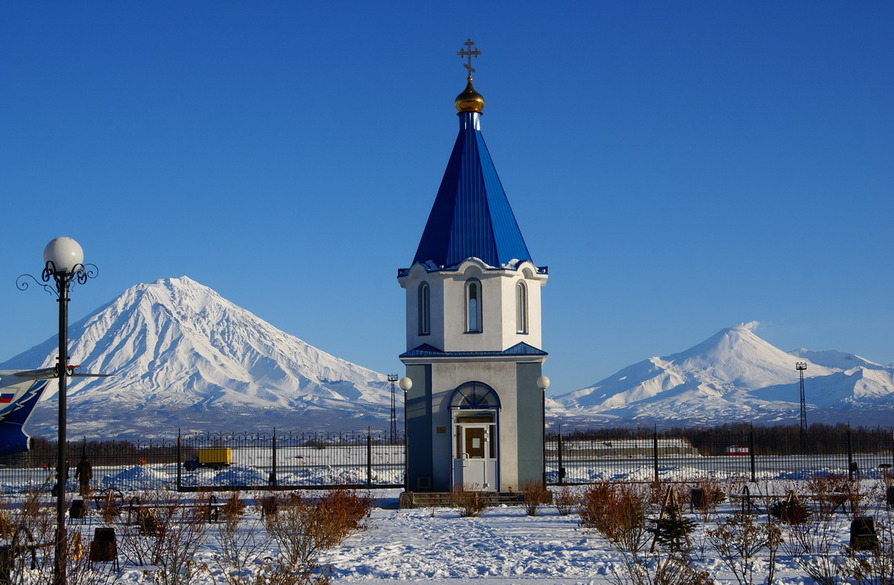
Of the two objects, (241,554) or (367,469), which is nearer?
(241,554)

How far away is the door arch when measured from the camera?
22.0 m

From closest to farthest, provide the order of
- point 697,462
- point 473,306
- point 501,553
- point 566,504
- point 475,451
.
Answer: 1. point 501,553
2. point 566,504
3. point 475,451
4. point 473,306
5. point 697,462

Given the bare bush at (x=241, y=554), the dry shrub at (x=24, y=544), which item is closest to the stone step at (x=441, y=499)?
the bare bush at (x=241, y=554)

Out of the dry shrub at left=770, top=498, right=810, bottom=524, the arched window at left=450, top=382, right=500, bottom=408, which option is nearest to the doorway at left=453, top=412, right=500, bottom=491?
the arched window at left=450, top=382, right=500, bottom=408

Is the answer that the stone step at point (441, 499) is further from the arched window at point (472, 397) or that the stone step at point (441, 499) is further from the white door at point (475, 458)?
the arched window at point (472, 397)

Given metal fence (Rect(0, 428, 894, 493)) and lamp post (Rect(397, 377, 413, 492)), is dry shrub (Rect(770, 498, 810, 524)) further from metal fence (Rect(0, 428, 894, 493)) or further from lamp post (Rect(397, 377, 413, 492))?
→ metal fence (Rect(0, 428, 894, 493))

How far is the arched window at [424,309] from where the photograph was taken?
23.2 meters

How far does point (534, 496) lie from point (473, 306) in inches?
189

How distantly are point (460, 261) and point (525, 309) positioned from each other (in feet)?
5.80

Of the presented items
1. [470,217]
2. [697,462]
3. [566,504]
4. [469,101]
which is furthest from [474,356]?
[697,462]

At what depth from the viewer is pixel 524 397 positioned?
877 inches

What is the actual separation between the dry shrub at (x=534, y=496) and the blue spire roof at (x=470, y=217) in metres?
4.54

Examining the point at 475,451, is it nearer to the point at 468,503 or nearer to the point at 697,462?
the point at 468,503

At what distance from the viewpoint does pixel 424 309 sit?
23.3 metres
